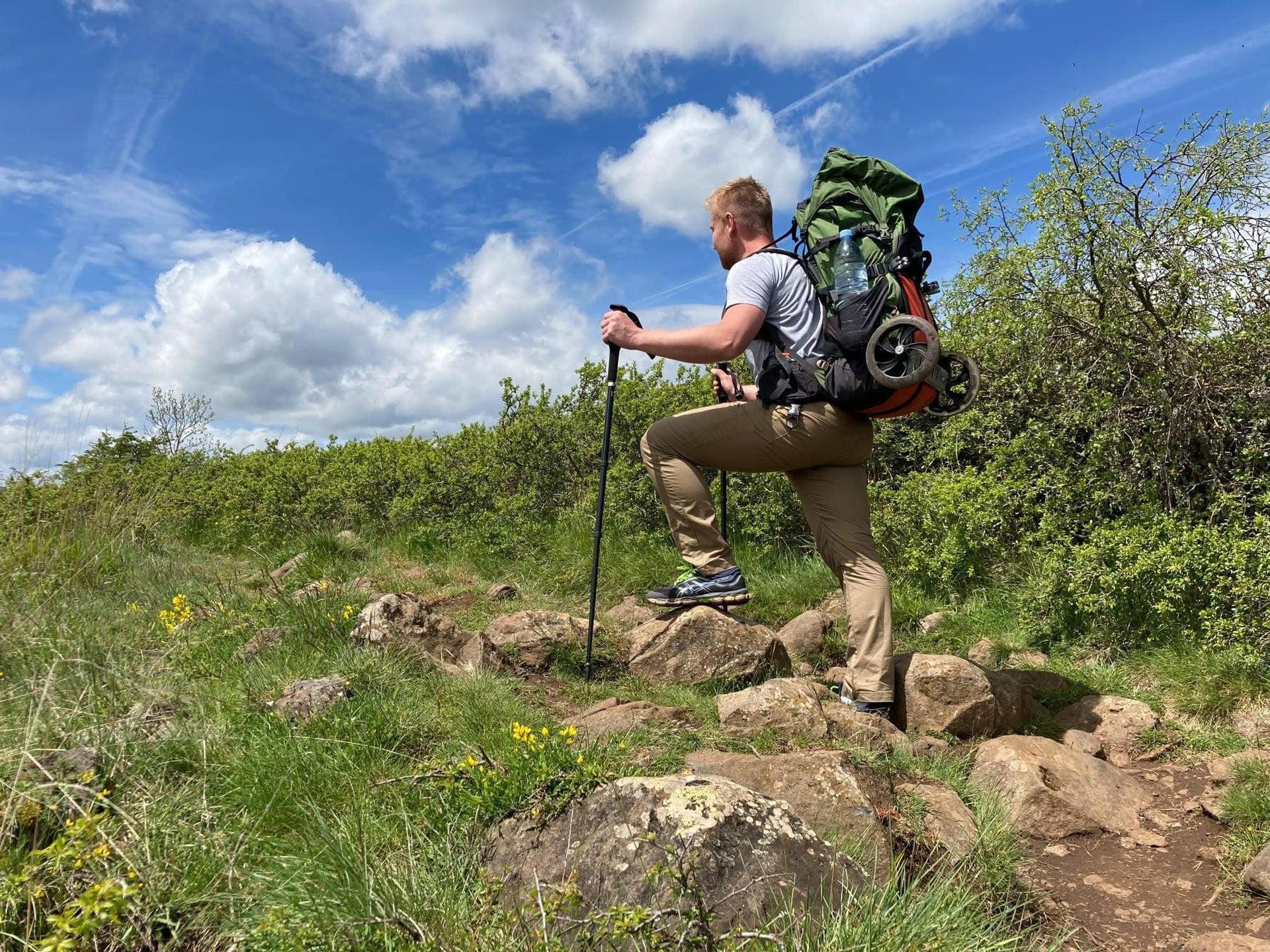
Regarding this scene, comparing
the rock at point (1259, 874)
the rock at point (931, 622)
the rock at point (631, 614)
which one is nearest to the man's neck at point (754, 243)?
the rock at point (631, 614)

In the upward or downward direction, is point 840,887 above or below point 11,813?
below

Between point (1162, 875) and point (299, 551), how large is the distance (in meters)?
7.56

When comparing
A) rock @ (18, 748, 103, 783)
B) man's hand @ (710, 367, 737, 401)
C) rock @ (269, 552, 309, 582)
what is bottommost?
rock @ (18, 748, 103, 783)

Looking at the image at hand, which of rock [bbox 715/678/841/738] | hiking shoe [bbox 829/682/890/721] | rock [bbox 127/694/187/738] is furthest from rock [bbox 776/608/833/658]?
rock [bbox 127/694/187/738]

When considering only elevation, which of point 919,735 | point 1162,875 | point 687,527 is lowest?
point 1162,875

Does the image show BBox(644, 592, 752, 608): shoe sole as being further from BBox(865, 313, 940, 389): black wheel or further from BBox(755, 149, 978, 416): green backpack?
BBox(865, 313, 940, 389): black wheel

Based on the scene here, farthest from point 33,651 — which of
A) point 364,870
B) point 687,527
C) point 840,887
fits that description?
point 840,887

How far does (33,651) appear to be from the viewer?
425 cm

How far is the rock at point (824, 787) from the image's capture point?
279 centimetres

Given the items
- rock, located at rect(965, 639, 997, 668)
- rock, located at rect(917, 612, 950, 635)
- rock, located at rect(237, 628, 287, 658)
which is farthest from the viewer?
rock, located at rect(917, 612, 950, 635)

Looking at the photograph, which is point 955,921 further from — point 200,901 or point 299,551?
point 299,551

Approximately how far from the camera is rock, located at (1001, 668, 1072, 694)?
15.8 ft

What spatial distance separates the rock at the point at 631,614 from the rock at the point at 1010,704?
222 cm

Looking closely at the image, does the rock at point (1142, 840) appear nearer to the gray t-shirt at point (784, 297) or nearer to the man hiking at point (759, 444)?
the man hiking at point (759, 444)
